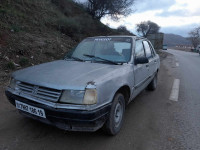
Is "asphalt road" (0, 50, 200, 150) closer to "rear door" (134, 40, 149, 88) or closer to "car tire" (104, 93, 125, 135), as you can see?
"car tire" (104, 93, 125, 135)

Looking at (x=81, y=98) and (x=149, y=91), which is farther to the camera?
(x=149, y=91)

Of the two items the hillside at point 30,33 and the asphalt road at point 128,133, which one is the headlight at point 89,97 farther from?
the hillside at point 30,33

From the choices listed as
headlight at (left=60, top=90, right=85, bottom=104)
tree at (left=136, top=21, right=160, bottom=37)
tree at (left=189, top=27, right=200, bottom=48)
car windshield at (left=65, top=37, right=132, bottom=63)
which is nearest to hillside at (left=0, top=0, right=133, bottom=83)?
car windshield at (left=65, top=37, right=132, bottom=63)

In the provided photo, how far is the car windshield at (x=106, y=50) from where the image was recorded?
3316 millimetres

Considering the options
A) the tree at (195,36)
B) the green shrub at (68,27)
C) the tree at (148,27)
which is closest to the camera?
the green shrub at (68,27)

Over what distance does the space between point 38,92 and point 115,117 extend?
127 centimetres

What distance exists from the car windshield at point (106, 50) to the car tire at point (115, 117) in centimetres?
81

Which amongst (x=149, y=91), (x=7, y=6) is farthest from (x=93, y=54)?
(x=7, y=6)

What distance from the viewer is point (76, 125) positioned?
7.32ft

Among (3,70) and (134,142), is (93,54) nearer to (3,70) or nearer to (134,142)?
(134,142)

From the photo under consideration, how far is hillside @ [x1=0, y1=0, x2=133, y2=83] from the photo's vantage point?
6.68 meters

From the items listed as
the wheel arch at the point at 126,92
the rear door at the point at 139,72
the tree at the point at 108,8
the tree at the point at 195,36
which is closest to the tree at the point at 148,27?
the tree at the point at 195,36

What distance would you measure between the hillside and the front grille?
3.17 meters

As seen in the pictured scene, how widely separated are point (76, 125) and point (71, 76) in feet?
2.22
